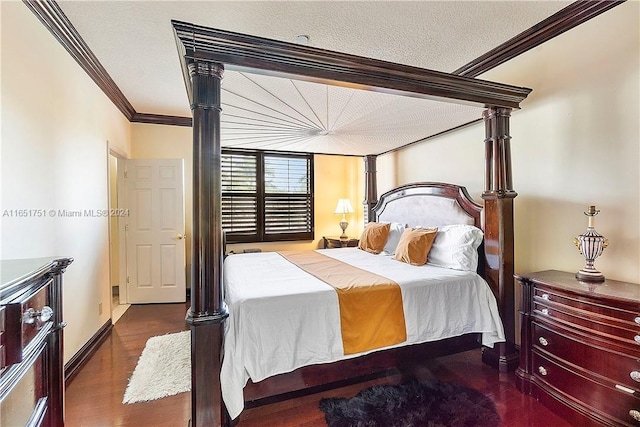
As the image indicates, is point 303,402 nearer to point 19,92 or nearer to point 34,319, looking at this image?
point 34,319

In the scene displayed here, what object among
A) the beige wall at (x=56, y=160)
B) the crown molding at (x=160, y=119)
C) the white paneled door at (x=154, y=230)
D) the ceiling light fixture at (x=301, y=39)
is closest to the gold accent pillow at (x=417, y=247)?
the ceiling light fixture at (x=301, y=39)

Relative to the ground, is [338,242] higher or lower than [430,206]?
lower

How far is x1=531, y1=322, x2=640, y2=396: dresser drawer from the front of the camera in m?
1.61

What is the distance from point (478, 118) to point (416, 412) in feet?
8.43

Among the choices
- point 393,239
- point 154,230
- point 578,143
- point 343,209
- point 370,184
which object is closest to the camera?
point 578,143

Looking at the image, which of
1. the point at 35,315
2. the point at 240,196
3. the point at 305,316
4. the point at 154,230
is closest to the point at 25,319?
the point at 35,315

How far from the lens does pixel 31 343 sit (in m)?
1.12

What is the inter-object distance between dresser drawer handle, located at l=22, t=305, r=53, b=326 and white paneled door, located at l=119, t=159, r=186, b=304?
3.26m

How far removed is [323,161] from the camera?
600cm

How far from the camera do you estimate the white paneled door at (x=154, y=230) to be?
4.24 metres

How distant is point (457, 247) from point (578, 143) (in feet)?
3.85

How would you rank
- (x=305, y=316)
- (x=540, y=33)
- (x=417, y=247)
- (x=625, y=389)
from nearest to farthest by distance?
(x=625, y=389), (x=305, y=316), (x=540, y=33), (x=417, y=247)

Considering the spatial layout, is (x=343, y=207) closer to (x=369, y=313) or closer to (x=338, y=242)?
(x=338, y=242)

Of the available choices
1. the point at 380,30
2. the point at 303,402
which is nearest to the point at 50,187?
the point at 303,402
